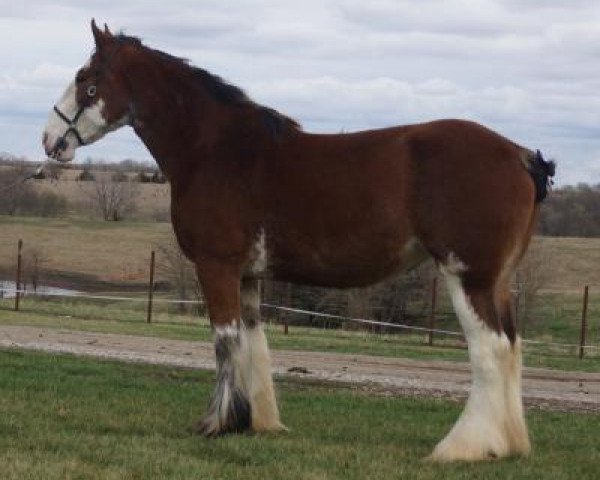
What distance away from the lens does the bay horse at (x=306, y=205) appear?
705 centimetres

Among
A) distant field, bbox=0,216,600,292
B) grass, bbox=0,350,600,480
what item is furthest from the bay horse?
distant field, bbox=0,216,600,292

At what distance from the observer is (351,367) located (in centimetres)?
1541

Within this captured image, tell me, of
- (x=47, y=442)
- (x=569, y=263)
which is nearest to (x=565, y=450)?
(x=47, y=442)

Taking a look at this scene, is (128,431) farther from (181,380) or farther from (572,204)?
(572,204)

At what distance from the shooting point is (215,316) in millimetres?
7738

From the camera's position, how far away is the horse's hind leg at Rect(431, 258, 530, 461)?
6.96 metres

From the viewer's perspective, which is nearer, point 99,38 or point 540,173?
point 540,173

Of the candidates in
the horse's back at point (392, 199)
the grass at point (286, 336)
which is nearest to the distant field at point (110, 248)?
the grass at point (286, 336)

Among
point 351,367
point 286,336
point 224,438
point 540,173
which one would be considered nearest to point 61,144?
point 224,438

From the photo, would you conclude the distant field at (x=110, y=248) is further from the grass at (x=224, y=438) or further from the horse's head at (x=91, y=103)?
the horse's head at (x=91, y=103)

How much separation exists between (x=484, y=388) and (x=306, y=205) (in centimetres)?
178

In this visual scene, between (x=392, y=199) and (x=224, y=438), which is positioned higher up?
(x=392, y=199)

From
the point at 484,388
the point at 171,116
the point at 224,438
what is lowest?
the point at 224,438

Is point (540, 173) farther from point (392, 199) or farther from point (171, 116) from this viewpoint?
point (171, 116)
